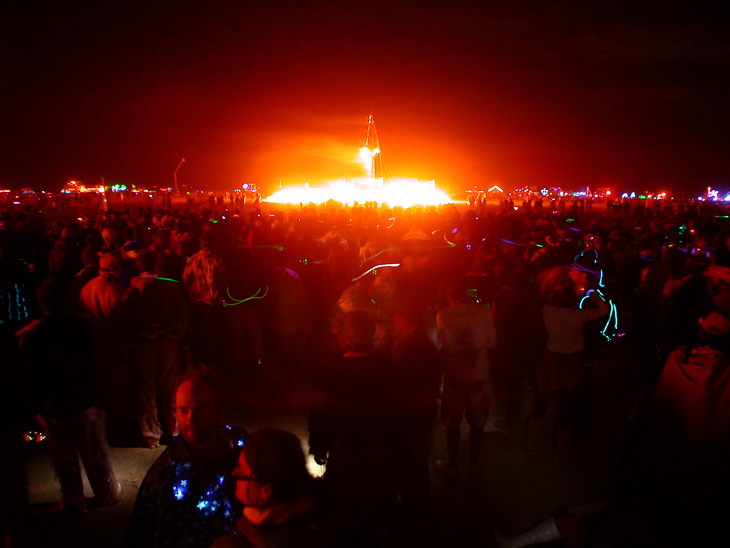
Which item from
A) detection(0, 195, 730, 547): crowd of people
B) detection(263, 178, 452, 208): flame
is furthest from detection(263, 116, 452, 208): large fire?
detection(0, 195, 730, 547): crowd of people

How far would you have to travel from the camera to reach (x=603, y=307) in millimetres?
3961

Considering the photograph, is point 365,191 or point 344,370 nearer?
point 344,370

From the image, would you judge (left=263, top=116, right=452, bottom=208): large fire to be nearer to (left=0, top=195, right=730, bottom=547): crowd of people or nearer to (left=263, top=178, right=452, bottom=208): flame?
(left=263, top=178, right=452, bottom=208): flame

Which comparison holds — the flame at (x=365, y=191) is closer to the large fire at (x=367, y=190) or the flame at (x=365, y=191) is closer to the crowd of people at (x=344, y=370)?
the large fire at (x=367, y=190)

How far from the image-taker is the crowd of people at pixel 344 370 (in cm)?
203

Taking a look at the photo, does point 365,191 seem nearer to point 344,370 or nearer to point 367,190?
point 367,190

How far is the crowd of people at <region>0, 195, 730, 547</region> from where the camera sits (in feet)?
6.66

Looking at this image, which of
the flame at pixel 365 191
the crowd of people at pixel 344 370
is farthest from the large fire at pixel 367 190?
the crowd of people at pixel 344 370

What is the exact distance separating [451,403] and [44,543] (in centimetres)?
323

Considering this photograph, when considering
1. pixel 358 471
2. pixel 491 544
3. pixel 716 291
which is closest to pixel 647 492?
pixel 491 544

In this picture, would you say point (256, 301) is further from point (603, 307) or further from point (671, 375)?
point (671, 375)

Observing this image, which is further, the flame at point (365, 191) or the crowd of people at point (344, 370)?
the flame at point (365, 191)

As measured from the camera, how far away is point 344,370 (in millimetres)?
2607

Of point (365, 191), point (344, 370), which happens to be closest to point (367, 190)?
point (365, 191)
